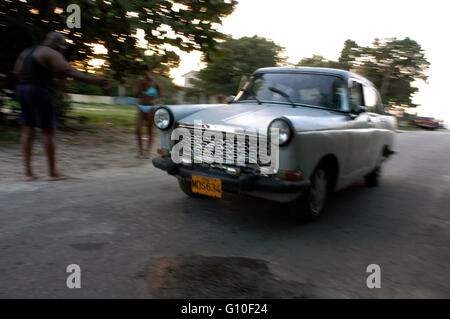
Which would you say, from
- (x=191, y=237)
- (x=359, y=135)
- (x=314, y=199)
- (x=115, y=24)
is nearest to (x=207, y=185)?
(x=191, y=237)

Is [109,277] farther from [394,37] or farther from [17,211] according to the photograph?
[394,37]

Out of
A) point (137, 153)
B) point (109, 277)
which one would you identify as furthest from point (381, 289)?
point (137, 153)

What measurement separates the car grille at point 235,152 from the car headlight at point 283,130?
16 cm

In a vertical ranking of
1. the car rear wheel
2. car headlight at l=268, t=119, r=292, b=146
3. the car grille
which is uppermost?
car headlight at l=268, t=119, r=292, b=146

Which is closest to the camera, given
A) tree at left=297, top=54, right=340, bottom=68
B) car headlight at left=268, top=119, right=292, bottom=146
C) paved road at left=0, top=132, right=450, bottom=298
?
paved road at left=0, top=132, right=450, bottom=298

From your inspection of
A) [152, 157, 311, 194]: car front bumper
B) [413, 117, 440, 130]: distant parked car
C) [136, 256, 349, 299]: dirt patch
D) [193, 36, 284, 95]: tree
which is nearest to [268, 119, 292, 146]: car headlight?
[152, 157, 311, 194]: car front bumper

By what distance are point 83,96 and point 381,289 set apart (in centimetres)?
4147

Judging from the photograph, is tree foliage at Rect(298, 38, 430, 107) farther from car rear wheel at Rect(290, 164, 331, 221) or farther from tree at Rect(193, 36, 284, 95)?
car rear wheel at Rect(290, 164, 331, 221)

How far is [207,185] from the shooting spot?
3795 millimetres

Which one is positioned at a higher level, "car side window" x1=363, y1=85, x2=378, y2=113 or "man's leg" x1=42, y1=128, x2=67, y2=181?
"car side window" x1=363, y1=85, x2=378, y2=113

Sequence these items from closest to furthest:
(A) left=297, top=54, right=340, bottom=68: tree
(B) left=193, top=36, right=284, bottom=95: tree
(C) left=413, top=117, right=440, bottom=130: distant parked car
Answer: (B) left=193, top=36, right=284, bottom=95: tree, (C) left=413, top=117, right=440, bottom=130: distant parked car, (A) left=297, top=54, right=340, bottom=68: tree

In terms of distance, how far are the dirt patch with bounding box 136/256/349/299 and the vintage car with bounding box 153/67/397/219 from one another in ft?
2.81

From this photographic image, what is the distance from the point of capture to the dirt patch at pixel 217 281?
253 cm

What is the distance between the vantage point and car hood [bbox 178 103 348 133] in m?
3.71
